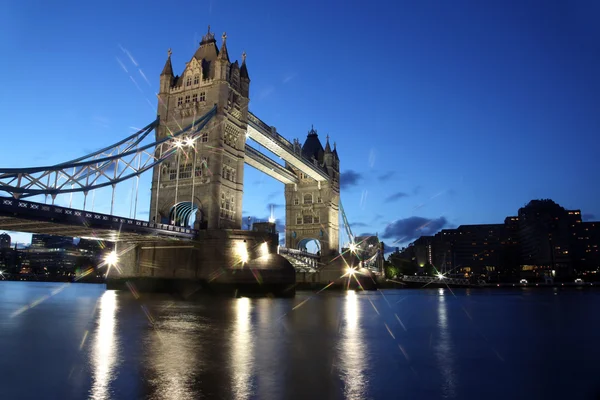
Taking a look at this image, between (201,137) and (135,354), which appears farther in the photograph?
(201,137)

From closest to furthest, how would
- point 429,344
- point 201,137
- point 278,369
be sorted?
point 278,369, point 429,344, point 201,137

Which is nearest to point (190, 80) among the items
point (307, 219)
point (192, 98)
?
point (192, 98)

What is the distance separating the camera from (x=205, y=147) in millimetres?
51562

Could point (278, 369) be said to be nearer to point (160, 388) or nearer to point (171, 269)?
point (160, 388)

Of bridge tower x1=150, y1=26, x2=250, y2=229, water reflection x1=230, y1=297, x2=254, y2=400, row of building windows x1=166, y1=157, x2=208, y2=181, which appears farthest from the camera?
row of building windows x1=166, y1=157, x2=208, y2=181

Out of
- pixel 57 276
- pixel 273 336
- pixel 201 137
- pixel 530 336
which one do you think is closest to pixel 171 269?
pixel 201 137

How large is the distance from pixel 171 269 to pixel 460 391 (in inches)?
1677

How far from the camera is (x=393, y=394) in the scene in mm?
7781

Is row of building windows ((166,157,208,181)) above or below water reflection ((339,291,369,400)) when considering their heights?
above

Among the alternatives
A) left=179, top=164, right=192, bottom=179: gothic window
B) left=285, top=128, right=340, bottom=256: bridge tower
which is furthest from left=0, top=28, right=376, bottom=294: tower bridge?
left=285, top=128, right=340, bottom=256: bridge tower

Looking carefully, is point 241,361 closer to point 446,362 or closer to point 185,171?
point 446,362

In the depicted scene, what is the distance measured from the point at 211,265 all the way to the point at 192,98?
68.2 feet

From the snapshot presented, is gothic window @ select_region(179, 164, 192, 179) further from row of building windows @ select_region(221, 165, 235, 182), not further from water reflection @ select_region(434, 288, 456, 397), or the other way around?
water reflection @ select_region(434, 288, 456, 397)

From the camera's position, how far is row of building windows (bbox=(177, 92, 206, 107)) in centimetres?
5338
